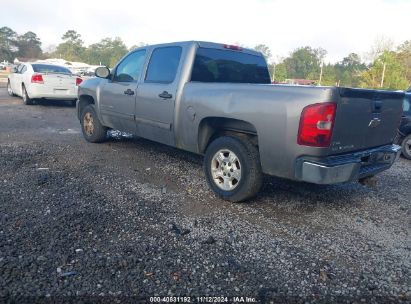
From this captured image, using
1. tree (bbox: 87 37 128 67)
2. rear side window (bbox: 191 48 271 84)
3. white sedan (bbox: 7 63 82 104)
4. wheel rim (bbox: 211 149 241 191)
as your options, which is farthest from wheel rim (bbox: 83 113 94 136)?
tree (bbox: 87 37 128 67)

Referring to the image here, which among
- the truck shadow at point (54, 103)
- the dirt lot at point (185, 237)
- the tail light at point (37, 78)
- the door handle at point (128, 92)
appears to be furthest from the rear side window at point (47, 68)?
the door handle at point (128, 92)

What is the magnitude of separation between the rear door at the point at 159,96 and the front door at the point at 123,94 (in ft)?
0.78

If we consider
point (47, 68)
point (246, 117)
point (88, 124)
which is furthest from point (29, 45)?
point (246, 117)

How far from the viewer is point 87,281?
2.62 meters

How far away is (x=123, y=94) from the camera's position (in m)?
5.88

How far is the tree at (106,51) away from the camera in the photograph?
89.8 meters

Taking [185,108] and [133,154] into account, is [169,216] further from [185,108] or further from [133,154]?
[133,154]

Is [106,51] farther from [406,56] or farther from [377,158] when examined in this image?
[377,158]

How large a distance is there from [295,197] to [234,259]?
1.87 metres

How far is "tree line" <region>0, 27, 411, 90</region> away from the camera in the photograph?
94.7 feet

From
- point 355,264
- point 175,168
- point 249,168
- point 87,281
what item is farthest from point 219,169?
point 87,281

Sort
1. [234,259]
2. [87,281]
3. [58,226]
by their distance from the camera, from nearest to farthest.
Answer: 1. [87,281]
2. [234,259]
3. [58,226]

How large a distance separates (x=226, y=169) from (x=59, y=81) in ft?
31.5

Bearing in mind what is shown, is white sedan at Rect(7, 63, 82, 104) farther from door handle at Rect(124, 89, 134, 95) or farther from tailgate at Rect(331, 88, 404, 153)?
tailgate at Rect(331, 88, 404, 153)
